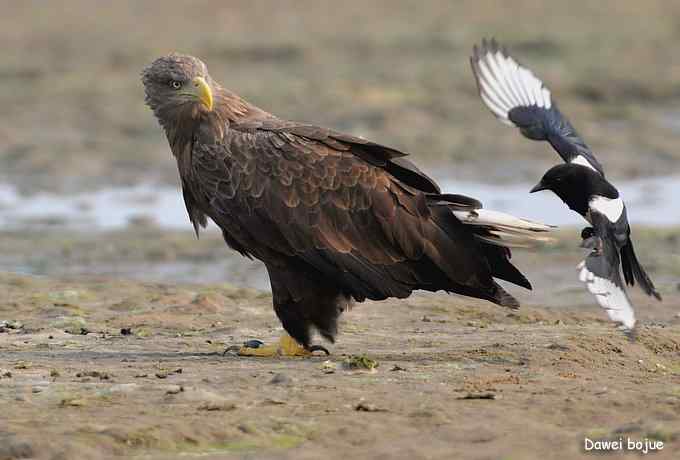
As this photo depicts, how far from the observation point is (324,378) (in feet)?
23.2

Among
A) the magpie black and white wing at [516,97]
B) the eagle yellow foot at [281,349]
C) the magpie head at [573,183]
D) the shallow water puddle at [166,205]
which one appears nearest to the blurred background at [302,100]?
the shallow water puddle at [166,205]

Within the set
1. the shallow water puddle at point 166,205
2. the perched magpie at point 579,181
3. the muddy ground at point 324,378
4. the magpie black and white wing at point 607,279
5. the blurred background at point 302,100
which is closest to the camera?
the muddy ground at point 324,378

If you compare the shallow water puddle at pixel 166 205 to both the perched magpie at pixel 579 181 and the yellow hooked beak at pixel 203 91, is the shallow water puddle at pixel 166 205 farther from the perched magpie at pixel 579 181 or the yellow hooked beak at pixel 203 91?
the yellow hooked beak at pixel 203 91

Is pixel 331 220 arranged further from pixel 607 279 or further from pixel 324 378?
pixel 607 279

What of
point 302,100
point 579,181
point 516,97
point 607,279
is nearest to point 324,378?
point 607,279

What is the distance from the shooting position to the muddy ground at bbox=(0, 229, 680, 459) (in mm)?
5832

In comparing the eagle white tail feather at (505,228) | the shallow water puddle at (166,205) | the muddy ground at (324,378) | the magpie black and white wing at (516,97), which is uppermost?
the magpie black and white wing at (516,97)

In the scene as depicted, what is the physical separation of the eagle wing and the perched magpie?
0.70 meters

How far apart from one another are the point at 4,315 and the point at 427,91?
10.3 meters

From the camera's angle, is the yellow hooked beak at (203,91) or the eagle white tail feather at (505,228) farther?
the yellow hooked beak at (203,91)

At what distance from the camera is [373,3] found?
2375cm

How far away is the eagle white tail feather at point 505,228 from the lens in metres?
7.46

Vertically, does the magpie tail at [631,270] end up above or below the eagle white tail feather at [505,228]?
below

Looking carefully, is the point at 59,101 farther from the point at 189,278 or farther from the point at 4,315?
the point at 4,315
